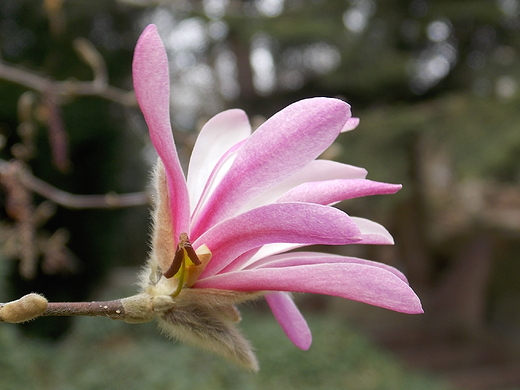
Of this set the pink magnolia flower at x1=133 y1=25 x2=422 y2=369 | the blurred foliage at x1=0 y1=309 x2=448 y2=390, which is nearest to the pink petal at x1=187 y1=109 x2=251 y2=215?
the pink magnolia flower at x1=133 y1=25 x2=422 y2=369

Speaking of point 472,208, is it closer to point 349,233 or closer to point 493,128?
point 493,128

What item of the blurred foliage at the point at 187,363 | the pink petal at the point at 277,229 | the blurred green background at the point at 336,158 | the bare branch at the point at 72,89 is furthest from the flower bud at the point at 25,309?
the blurred foliage at the point at 187,363

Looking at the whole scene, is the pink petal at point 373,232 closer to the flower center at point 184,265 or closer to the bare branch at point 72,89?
the flower center at point 184,265

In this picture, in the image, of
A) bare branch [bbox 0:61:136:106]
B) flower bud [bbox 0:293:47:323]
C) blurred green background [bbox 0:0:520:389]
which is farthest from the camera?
blurred green background [bbox 0:0:520:389]

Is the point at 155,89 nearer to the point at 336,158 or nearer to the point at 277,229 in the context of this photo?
the point at 277,229

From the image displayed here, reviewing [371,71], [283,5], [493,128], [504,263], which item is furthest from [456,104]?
[504,263]

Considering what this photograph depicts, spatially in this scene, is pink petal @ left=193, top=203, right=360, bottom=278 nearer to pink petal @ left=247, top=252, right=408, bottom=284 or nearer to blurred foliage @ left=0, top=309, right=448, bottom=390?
pink petal @ left=247, top=252, right=408, bottom=284

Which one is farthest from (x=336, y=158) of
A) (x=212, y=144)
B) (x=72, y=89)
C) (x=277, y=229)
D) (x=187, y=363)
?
(x=277, y=229)
